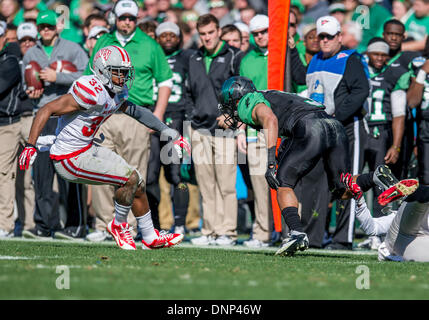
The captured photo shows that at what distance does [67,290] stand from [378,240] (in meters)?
5.21

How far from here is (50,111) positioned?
293 inches

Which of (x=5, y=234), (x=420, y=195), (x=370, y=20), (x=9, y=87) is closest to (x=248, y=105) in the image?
(x=420, y=195)

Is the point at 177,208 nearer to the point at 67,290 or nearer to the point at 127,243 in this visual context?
the point at 127,243

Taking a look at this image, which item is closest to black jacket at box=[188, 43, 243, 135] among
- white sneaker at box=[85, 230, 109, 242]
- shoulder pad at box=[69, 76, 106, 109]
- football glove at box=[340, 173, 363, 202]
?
white sneaker at box=[85, 230, 109, 242]

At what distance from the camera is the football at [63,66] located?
10047 millimetres

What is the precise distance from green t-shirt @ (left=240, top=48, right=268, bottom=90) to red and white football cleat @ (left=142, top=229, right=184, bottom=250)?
94.9 inches

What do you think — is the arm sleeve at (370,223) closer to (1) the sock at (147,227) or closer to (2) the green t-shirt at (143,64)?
(1) the sock at (147,227)

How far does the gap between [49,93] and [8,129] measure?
31.9 inches

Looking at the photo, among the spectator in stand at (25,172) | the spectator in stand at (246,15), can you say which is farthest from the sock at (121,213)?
the spectator in stand at (246,15)

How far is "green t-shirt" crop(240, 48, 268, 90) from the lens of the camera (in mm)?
9664

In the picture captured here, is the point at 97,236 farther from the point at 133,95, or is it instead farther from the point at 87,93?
the point at 87,93

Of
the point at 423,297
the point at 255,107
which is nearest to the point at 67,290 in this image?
the point at 423,297

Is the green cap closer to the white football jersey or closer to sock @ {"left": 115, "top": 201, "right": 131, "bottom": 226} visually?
the white football jersey

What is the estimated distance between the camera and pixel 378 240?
9250 mm
